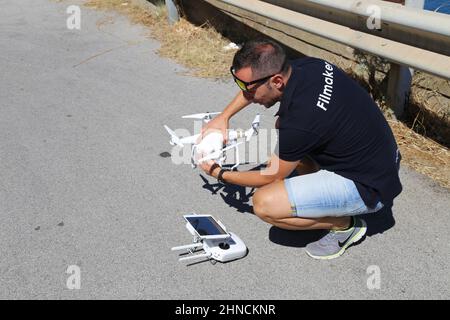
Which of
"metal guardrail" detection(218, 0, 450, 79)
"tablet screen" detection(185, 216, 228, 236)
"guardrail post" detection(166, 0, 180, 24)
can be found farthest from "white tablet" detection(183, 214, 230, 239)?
"guardrail post" detection(166, 0, 180, 24)

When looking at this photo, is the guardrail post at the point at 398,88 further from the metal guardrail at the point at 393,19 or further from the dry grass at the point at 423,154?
the metal guardrail at the point at 393,19

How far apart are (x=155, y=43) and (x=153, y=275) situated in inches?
167

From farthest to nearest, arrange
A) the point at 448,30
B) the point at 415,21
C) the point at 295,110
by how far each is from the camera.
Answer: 1. the point at 415,21
2. the point at 448,30
3. the point at 295,110

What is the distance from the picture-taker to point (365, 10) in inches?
166

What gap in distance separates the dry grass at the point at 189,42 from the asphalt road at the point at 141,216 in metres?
0.30

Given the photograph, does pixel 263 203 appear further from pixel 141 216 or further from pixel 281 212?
pixel 141 216

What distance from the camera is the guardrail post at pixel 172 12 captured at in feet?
23.3

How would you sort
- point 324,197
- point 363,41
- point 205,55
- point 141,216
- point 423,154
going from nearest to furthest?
1. point 324,197
2. point 141,216
3. point 423,154
4. point 363,41
5. point 205,55

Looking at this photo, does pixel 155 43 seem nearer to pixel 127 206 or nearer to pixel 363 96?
pixel 127 206

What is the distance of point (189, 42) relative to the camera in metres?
6.68

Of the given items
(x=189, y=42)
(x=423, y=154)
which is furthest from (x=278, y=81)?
(x=189, y=42)

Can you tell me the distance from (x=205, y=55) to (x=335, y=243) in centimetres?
352

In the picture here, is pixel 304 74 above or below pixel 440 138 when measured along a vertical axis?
above

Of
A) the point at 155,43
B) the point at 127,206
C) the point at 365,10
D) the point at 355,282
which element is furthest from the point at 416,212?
the point at 155,43
